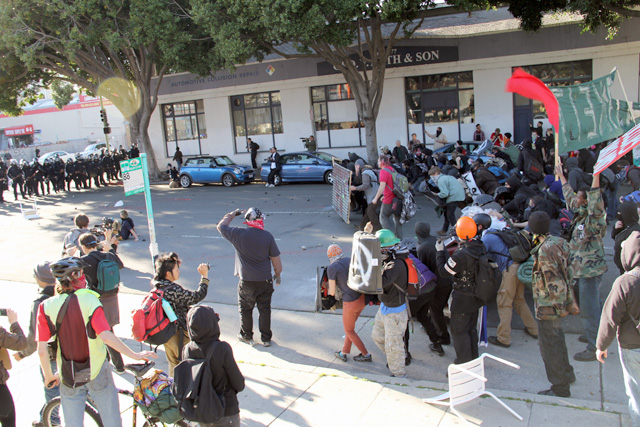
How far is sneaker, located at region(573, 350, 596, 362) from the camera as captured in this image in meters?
6.04

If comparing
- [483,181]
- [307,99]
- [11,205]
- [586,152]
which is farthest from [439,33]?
[11,205]

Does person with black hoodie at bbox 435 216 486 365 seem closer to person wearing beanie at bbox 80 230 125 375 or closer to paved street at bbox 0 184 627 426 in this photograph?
paved street at bbox 0 184 627 426

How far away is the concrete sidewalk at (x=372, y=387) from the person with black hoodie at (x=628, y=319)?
669 mm

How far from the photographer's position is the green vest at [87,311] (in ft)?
13.7

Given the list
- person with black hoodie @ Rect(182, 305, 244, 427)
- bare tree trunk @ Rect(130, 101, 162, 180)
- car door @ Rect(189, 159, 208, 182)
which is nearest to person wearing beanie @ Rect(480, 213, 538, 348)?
person with black hoodie @ Rect(182, 305, 244, 427)

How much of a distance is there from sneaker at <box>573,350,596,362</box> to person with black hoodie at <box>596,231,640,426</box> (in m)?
1.70

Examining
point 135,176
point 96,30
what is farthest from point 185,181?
point 135,176

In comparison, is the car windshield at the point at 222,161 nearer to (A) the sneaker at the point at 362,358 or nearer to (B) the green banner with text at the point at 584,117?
(B) the green banner with text at the point at 584,117

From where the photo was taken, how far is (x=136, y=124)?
2561 centimetres

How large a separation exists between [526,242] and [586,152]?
28.7 ft

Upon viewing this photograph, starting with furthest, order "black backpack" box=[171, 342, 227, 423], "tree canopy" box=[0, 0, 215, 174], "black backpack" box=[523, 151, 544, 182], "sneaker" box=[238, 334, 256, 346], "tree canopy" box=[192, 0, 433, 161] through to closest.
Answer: "tree canopy" box=[0, 0, 215, 174], "tree canopy" box=[192, 0, 433, 161], "black backpack" box=[523, 151, 544, 182], "sneaker" box=[238, 334, 256, 346], "black backpack" box=[171, 342, 227, 423]

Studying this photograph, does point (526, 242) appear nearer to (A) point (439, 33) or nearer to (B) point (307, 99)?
(A) point (439, 33)

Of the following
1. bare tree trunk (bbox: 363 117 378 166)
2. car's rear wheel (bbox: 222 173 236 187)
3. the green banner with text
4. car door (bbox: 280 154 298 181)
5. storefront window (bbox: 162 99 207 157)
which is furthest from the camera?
storefront window (bbox: 162 99 207 157)

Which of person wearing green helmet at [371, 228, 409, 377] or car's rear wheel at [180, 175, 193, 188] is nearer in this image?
person wearing green helmet at [371, 228, 409, 377]
